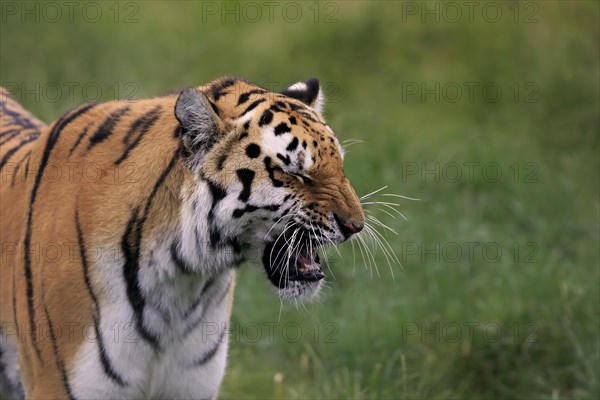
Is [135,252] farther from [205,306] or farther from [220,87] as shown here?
[220,87]

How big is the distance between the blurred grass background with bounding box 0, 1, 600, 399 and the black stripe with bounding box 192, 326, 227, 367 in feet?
3.24

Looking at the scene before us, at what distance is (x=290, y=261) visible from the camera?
315cm

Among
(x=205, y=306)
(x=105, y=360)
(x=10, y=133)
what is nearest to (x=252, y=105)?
(x=205, y=306)

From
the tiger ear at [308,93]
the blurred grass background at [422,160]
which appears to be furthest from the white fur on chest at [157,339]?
the blurred grass background at [422,160]

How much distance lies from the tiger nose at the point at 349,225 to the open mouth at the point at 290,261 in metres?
0.11

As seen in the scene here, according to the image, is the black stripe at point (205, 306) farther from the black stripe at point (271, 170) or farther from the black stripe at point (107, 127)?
the black stripe at point (107, 127)

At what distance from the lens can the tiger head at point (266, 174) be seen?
2926mm

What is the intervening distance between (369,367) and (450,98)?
11.3 ft

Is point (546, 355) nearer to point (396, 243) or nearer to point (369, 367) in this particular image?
point (369, 367)

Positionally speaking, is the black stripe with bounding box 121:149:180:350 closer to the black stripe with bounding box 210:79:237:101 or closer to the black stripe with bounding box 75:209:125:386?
the black stripe with bounding box 75:209:125:386

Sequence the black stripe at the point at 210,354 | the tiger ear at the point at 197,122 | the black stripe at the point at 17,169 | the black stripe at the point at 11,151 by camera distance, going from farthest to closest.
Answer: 1. the black stripe at the point at 11,151
2. the black stripe at the point at 17,169
3. the black stripe at the point at 210,354
4. the tiger ear at the point at 197,122

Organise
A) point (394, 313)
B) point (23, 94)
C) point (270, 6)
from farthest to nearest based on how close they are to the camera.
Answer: point (270, 6) → point (23, 94) → point (394, 313)

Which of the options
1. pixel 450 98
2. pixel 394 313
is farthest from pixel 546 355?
pixel 450 98

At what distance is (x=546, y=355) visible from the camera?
16.3 feet
